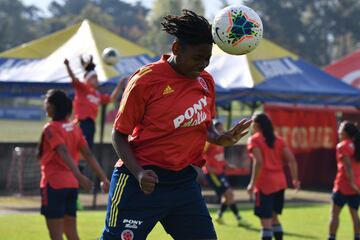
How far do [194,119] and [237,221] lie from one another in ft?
28.6

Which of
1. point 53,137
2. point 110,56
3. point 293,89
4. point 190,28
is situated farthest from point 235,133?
point 293,89

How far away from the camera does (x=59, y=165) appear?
8664 millimetres

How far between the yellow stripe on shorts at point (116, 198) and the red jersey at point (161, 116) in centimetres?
13

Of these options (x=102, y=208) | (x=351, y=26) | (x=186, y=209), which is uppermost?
(x=351, y=26)

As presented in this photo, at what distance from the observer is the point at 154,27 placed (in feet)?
303

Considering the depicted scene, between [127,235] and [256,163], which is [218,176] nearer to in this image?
[256,163]

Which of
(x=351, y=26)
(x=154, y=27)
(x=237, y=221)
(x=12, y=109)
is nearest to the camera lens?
(x=237, y=221)

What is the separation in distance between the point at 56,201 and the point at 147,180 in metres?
3.11

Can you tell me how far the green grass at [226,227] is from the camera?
40.3 ft

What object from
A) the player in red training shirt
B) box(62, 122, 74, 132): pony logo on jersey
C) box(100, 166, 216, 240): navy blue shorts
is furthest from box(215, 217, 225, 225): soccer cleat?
box(100, 166, 216, 240): navy blue shorts

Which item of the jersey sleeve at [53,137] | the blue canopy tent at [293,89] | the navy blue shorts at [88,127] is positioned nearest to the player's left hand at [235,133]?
the jersey sleeve at [53,137]

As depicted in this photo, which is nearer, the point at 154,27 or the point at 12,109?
the point at 12,109

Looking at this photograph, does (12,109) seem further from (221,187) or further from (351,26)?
(221,187)

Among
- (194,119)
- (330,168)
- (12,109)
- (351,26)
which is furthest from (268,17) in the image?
(194,119)
